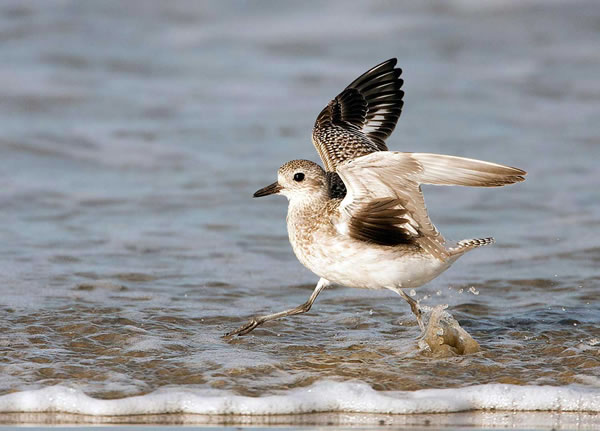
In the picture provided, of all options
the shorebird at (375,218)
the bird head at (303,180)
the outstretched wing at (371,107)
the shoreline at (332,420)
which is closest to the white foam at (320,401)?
the shoreline at (332,420)

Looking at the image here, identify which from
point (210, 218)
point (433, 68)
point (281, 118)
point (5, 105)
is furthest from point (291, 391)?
point (433, 68)

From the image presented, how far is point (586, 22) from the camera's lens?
60.3 feet

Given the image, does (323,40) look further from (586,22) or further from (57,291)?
(57,291)

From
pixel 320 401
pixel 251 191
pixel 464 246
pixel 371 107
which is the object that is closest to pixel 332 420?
pixel 320 401

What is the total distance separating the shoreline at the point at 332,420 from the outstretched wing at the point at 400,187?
137 centimetres

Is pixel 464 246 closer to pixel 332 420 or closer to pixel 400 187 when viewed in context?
pixel 400 187

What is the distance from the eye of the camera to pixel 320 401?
17.7 feet

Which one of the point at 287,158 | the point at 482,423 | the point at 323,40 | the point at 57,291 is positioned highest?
the point at 323,40

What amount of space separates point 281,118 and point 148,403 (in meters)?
9.64

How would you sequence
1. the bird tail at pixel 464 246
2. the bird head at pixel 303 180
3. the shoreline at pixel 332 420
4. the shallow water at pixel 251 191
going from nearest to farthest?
the shoreline at pixel 332 420
the shallow water at pixel 251 191
the bird tail at pixel 464 246
the bird head at pixel 303 180

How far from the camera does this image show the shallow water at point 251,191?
6262mm

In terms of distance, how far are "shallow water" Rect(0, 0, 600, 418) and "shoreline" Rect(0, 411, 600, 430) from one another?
0.27 m

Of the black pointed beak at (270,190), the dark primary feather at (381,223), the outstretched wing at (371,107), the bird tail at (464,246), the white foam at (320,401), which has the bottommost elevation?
the white foam at (320,401)

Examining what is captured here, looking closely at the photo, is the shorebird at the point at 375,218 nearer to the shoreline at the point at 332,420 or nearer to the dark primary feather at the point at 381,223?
the dark primary feather at the point at 381,223
